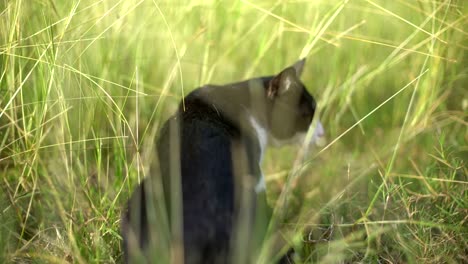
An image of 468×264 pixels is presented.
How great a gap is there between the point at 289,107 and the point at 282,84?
14cm

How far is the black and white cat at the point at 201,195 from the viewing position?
Answer: 1.86 m

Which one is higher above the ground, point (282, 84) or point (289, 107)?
point (282, 84)

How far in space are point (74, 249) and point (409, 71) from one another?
1514 millimetres

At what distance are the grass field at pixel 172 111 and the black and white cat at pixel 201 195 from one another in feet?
0.37

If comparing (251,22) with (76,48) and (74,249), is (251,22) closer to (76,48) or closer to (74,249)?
(76,48)

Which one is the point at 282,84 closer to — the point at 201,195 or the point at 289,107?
the point at 289,107

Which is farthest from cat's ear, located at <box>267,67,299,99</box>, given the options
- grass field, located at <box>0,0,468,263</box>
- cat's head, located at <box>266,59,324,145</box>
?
grass field, located at <box>0,0,468,263</box>

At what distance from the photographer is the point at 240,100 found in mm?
2432

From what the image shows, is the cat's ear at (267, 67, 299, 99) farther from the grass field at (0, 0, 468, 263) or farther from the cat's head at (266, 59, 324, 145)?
the grass field at (0, 0, 468, 263)

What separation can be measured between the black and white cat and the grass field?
11 centimetres

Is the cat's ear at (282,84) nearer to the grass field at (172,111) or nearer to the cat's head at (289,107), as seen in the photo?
the cat's head at (289,107)

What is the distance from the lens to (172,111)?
8.52 feet

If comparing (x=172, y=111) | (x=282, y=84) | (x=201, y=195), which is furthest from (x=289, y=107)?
(x=201, y=195)

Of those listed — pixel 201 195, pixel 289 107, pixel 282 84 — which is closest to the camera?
Answer: pixel 201 195
